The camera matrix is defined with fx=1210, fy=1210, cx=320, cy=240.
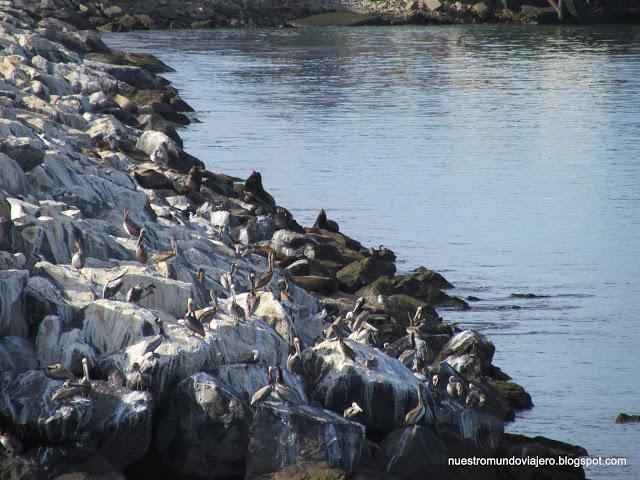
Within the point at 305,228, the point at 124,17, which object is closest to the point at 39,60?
the point at 305,228

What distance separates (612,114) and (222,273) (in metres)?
31.9

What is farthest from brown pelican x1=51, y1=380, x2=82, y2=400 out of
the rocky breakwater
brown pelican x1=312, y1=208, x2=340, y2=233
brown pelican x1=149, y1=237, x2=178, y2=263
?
brown pelican x1=312, y1=208, x2=340, y2=233

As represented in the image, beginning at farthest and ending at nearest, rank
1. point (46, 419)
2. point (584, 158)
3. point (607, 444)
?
point (584, 158), point (607, 444), point (46, 419)

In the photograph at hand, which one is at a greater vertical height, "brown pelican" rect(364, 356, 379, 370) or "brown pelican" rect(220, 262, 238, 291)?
"brown pelican" rect(220, 262, 238, 291)

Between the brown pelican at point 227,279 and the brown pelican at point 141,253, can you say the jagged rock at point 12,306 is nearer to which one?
the brown pelican at point 141,253

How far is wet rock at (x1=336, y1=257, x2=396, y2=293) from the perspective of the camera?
2031 cm

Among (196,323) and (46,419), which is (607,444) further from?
(46,419)

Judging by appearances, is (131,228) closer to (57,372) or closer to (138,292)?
(138,292)

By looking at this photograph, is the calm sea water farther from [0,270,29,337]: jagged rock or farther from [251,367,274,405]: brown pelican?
[0,270,29,337]: jagged rock

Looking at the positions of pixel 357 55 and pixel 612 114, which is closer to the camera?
pixel 612 114

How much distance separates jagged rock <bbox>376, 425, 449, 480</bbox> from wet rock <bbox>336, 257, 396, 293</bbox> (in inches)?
314

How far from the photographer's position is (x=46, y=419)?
1098cm

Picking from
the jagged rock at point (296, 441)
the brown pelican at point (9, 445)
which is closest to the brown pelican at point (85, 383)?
the brown pelican at point (9, 445)

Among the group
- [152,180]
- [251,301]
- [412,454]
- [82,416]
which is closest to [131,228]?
[251,301]
